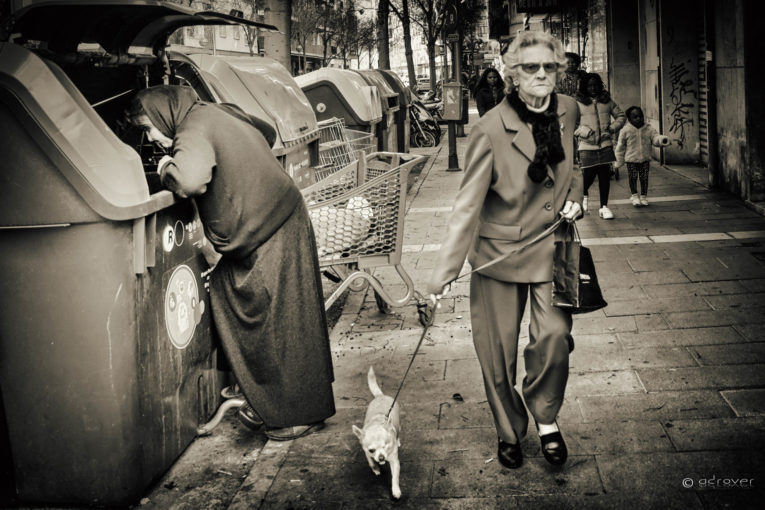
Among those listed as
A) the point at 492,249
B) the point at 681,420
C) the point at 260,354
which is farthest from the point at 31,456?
the point at 681,420

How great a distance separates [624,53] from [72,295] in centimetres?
1562

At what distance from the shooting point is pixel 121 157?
339 cm

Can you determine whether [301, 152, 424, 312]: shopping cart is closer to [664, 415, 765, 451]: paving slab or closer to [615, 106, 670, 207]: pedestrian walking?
[664, 415, 765, 451]: paving slab

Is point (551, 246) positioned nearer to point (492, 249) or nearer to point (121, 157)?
point (492, 249)

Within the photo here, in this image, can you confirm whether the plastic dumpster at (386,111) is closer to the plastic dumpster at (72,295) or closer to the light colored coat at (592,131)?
the light colored coat at (592,131)

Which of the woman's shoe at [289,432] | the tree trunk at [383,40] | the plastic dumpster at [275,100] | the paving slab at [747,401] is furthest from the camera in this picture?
the tree trunk at [383,40]

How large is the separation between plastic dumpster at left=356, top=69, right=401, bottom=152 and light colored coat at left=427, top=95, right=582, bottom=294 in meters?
11.3

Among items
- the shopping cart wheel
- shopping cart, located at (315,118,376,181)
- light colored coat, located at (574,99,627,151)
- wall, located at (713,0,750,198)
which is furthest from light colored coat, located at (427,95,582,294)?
wall, located at (713,0,750,198)

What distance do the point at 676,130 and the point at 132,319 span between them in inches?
469

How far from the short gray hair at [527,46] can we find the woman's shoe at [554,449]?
5.24 feet

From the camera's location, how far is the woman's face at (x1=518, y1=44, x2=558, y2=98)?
356cm

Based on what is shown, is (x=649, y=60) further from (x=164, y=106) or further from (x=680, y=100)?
(x=164, y=106)

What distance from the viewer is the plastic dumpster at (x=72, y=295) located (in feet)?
10.5

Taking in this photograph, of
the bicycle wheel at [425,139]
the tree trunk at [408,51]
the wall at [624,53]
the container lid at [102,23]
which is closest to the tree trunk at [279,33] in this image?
the container lid at [102,23]
